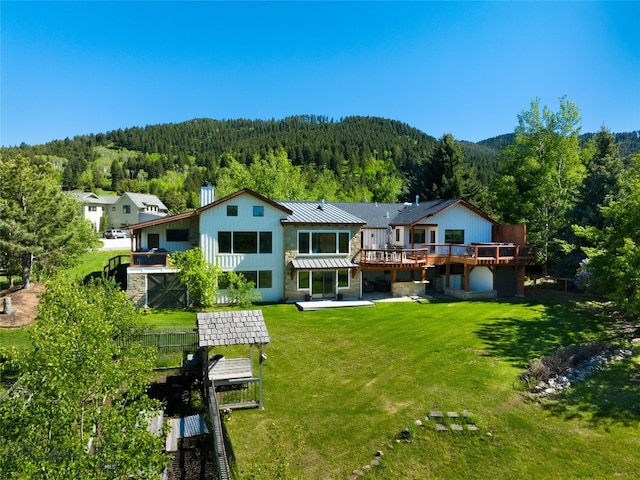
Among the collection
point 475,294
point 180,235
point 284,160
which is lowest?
point 475,294

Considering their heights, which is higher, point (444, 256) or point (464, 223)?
point (464, 223)

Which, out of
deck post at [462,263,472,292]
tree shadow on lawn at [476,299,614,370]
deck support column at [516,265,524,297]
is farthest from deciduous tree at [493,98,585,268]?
tree shadow on lawn at [476,299,614,370]

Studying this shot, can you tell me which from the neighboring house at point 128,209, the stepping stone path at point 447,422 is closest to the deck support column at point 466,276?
the stepping stone path at point 447,422

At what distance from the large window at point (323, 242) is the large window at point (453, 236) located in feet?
25.4

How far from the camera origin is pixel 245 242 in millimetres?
24562

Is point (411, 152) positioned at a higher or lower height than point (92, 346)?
higher

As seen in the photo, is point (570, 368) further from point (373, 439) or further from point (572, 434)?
point (373, 439)

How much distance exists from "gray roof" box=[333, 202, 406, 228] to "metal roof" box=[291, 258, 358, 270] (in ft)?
15.8

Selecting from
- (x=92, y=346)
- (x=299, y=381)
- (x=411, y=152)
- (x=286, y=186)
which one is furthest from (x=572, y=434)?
(x=411, y=152)

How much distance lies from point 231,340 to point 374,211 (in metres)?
22.7

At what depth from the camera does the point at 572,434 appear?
10.0 metres

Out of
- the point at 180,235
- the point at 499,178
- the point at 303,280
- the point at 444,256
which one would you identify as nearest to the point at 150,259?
the point at 180,235

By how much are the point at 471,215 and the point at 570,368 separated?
1702 centimetres

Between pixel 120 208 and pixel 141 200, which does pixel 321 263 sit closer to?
pixel 141 200
